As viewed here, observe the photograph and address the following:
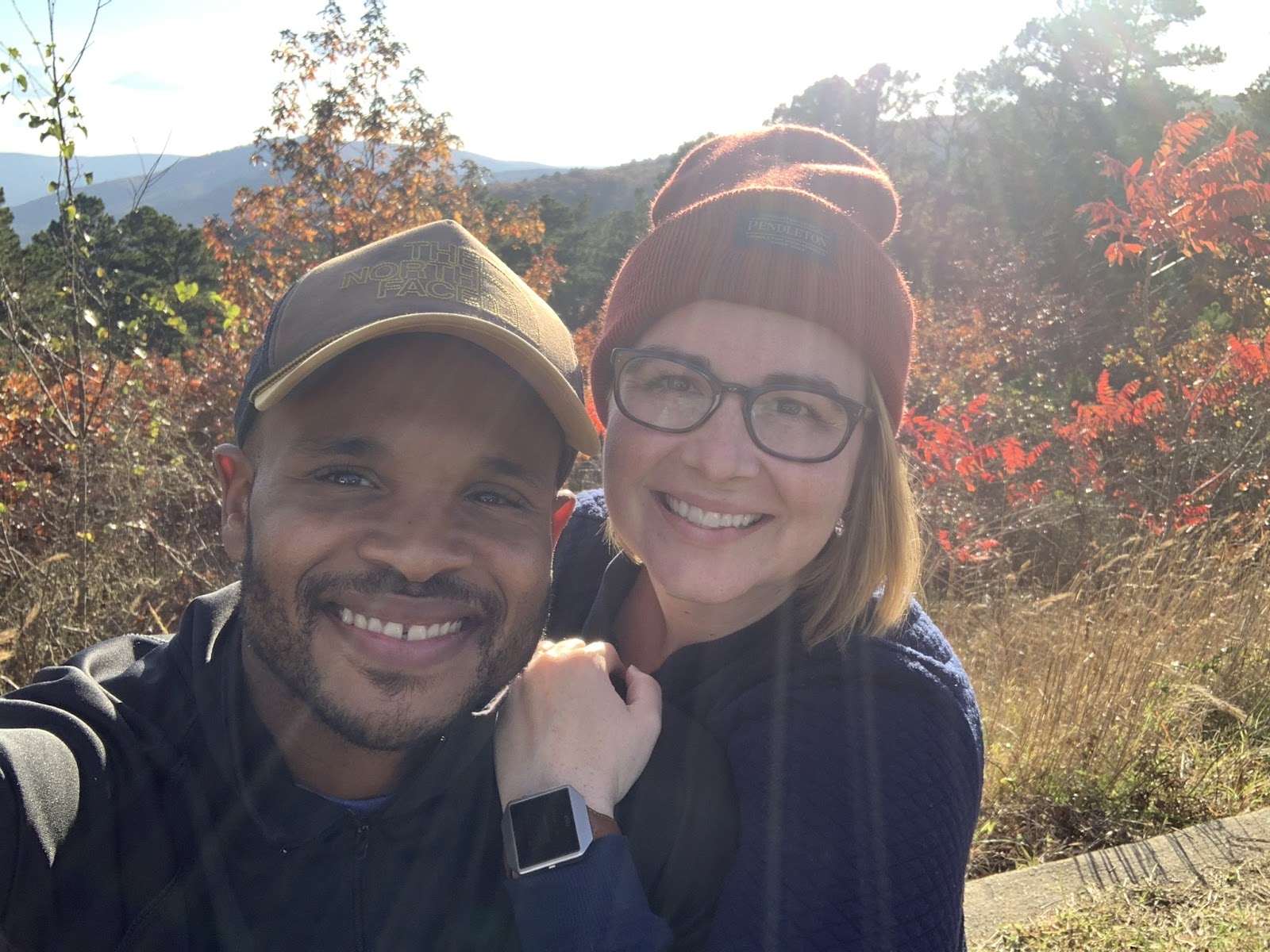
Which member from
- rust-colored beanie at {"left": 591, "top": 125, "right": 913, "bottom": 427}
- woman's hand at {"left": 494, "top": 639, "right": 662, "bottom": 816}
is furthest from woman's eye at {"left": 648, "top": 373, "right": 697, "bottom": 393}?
woman's hand at {"left": 494, "top": 639, "right": 662, "bottom": 816}

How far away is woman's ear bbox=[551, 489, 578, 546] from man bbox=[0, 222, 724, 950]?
19 centimetres

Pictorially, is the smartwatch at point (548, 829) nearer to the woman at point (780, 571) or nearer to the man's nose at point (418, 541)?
the woman at point (780, 571)

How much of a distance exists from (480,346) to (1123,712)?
10.9 feet

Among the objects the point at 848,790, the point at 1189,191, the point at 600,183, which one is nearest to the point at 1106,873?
the point at 848,790

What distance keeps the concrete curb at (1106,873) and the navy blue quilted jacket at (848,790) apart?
1253mm

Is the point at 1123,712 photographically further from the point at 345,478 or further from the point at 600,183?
the point at 600,183

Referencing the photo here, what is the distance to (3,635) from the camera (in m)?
3.35

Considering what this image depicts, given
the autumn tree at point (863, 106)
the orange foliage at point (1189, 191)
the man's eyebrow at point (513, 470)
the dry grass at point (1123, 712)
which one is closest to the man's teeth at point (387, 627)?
the man's eyebrow at point (513, 470)

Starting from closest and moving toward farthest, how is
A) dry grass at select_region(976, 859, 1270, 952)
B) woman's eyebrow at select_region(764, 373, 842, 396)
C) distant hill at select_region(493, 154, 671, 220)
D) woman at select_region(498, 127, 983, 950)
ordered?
woman at select_region(498, 127, 983, 950) < woman's eyebrow at select_region(764, 373, 842, 396) < dry grass at select_region(976, 859, 1270, 952) < distant hill at select_region(493, 154, 671, 220)

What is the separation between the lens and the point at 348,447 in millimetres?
1688

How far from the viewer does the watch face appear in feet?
5.13

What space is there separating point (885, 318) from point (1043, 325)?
11899 millimetres

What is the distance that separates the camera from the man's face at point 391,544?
5.44 ft

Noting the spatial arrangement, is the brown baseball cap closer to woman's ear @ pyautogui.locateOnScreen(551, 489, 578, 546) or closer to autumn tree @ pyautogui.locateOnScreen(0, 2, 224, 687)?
woman's ear @ pyautogui.locateOnScreen(551, 489, 578, 546)
